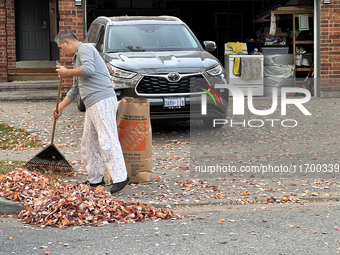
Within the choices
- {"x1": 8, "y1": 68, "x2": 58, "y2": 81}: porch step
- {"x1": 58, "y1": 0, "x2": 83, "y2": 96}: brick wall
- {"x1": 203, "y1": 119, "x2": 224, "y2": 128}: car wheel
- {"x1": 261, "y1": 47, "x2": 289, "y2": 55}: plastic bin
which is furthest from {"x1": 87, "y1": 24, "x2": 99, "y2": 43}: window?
{"x1": 261, "y1": 47, "x2": 289, "y2": 55}: plastic bin

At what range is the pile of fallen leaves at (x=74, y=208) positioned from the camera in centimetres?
539

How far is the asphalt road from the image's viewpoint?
4.63m

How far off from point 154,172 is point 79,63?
75.1 inches

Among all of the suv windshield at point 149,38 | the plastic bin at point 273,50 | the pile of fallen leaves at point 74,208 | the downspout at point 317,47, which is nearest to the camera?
the pile of fallen leaves at point 74,208

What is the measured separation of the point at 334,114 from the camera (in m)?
12.4

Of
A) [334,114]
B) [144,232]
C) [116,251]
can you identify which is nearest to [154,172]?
[144,232]

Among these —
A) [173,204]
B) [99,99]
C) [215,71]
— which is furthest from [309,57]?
[173,204]

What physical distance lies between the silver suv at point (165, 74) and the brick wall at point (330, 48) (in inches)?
219

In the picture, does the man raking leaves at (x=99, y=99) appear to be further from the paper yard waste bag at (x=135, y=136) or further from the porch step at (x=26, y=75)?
the porch step at (x=26, y=75)

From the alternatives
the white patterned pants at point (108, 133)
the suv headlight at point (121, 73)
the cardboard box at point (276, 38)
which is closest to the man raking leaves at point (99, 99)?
the white patterned pants at point (108, 133)

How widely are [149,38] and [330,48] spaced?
6385mm

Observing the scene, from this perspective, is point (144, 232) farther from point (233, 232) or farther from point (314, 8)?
point (314, 8)

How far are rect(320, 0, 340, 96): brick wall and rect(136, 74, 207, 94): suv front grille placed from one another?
6683mm

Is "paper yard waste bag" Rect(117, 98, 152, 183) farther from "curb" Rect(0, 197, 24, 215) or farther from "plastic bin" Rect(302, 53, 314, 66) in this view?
"plastic bin" Rect(302, 53, 314, 66)
